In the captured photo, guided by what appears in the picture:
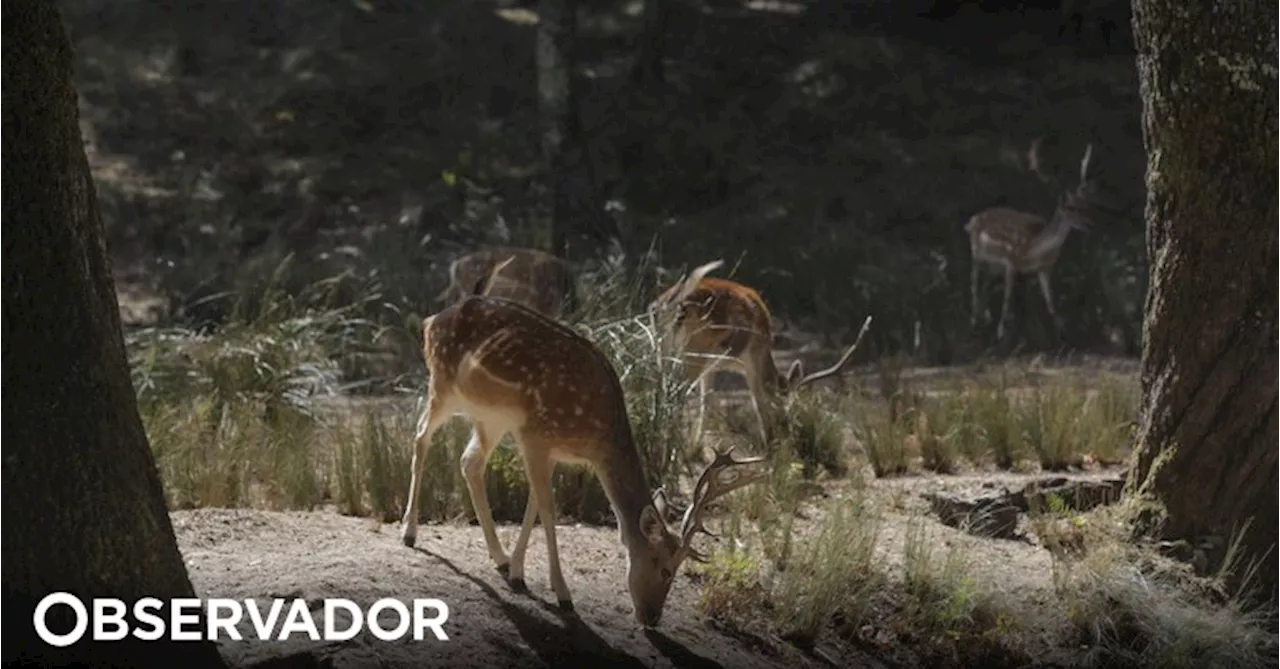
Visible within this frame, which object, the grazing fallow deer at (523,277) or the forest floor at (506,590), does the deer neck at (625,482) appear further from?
the grazing fallow deer at (523,277)

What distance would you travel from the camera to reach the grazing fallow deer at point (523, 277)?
46.1 feet

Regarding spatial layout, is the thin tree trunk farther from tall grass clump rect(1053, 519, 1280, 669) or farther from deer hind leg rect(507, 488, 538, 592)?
deer hind leg rect(507, 488, 538, 592)

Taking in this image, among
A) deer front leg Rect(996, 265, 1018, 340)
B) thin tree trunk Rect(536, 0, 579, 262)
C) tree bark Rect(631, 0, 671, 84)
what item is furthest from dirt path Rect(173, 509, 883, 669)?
tree bark Rect(631, 0, 671, 84)

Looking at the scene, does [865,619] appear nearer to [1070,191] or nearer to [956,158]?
[1070,191]

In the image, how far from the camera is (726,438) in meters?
11.9

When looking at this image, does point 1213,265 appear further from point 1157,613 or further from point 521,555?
point 521,555

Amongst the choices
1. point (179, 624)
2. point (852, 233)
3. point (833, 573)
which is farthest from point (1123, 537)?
point (852, 233)

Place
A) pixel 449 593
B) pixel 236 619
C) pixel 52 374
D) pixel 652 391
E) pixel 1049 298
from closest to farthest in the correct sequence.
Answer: pixel 52 374
pixel 236 619
pixel 449 593
pixel 652 391
pixel 1049 298

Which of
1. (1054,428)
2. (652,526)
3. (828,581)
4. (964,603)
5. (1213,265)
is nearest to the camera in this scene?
(652,526)

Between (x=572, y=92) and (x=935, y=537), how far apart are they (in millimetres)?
9578

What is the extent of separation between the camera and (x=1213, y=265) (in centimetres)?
984

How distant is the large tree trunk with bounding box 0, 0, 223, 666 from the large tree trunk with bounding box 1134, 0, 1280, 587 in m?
4.95

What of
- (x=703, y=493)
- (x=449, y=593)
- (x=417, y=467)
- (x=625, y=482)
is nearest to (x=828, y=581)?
(x=703, y=493)

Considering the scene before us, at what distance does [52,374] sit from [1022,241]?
40.3ft
